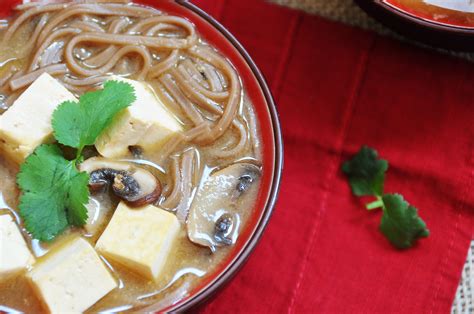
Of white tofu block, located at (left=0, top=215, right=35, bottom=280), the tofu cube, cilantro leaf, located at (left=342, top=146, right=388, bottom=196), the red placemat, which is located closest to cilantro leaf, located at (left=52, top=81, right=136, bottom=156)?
the tofu cube

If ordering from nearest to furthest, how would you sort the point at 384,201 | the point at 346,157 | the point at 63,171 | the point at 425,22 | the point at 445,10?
the point at 63,171 < the point at 425,22 < the point at 445,10 < the point at 384,201 < the point at 346,157

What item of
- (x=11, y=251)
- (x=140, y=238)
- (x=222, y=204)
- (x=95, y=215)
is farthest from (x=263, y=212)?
(x=11, y=251)

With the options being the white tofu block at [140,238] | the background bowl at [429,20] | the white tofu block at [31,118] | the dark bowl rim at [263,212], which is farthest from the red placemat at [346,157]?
the white tofu block at [31,118]

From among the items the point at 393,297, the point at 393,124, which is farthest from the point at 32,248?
the point at 393,124

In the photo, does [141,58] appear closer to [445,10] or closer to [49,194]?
[49,194]

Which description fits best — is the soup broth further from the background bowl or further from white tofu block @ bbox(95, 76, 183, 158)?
white tofu block @ bbox(95, 76, 183, 158)

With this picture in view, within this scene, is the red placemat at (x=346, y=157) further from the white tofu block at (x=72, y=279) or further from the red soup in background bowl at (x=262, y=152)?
the white tofu block at (x=72, y=279)
